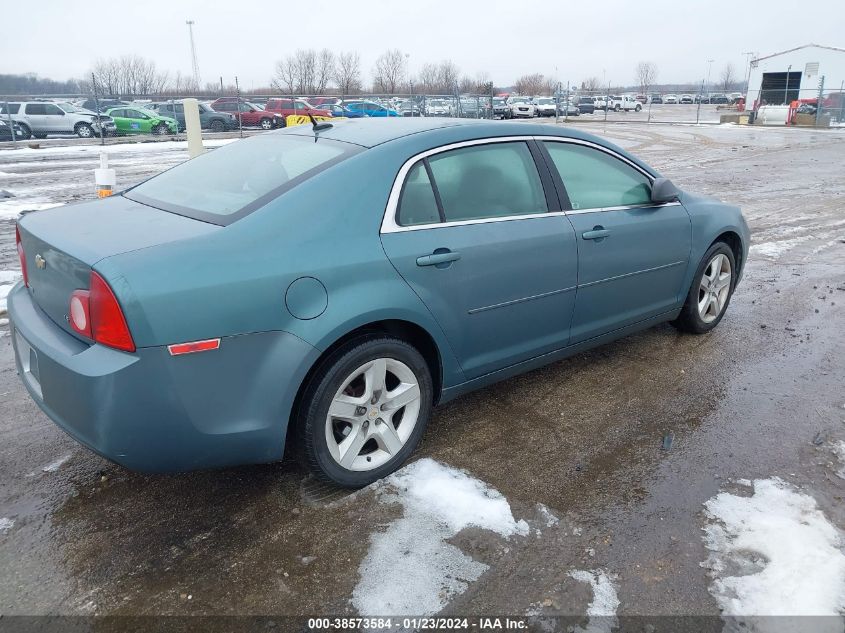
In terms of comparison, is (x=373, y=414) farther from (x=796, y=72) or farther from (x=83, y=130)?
(x=796, y=72)

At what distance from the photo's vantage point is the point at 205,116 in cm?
2795

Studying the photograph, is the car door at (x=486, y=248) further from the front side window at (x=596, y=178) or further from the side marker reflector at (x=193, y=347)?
the side marker reflector at (x=193, y=347)

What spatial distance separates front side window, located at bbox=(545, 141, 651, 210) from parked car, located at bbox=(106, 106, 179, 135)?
25622mm

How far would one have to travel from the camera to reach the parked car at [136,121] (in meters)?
26.5

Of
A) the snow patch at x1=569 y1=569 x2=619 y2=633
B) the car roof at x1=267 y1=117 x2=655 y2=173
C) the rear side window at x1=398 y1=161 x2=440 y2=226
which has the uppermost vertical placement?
the car roof at x1=267 y1=117 x2=655 y2=173

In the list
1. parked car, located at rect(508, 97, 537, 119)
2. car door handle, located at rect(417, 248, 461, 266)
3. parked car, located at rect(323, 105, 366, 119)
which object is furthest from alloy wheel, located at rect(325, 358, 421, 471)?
parked car, located at rect(508, 97, 537, 119)

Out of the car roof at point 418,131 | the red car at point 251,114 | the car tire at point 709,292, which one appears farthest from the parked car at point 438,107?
the car roof at point 418,131

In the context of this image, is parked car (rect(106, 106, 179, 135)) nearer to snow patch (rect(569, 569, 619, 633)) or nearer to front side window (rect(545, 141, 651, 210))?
front side window (rect(545, 141, 651, 210))

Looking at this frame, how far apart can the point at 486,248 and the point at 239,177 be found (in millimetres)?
1257

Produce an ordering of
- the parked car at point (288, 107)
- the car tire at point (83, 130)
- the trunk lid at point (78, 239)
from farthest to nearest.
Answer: the parked car at point (288, 107) → the car tire at point (83, 130) → the trunk lid at point (78, 239)

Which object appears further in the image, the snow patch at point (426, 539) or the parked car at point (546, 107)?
the parked car at point (546, 107)

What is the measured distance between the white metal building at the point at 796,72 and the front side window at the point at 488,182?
4604 centimetres

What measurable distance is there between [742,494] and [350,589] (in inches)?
72.4

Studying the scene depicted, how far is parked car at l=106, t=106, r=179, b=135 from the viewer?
87.0ft
